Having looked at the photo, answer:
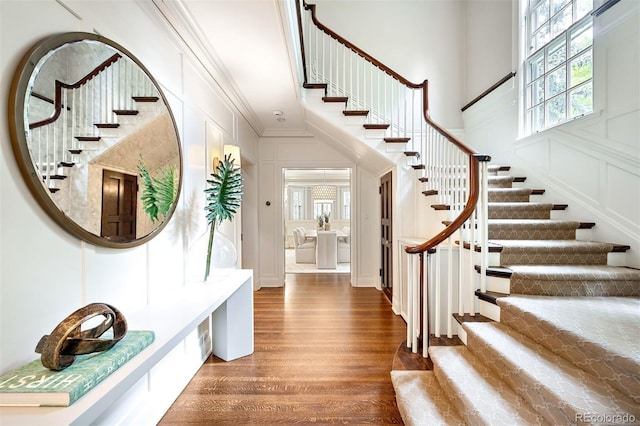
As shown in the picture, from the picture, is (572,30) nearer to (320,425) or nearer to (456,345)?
(456,345)

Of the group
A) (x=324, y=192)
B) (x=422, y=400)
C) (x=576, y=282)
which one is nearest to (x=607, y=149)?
(x=576, y=282)

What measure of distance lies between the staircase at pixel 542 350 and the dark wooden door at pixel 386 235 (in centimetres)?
176

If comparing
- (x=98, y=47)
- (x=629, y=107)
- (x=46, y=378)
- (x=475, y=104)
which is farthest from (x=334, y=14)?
(x=46, y=378)

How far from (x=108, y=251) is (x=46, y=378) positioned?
2.22ft

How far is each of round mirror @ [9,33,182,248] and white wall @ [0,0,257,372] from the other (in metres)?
0.04

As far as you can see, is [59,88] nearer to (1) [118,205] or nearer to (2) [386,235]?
(1) [118,205]

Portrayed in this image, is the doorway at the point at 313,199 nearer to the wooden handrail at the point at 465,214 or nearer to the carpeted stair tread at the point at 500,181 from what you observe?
the carpeted stair tread at the point at 500,181

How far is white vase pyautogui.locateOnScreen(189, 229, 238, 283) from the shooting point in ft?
7.51

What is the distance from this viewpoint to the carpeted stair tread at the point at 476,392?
1.30 meters

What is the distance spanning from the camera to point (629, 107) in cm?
236

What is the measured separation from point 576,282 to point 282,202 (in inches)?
157

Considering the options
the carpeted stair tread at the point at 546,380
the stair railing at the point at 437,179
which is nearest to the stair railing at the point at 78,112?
the stair railing at the point at 437,179

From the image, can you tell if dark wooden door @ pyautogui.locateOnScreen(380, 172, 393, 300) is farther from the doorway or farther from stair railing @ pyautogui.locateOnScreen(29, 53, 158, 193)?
the doorway

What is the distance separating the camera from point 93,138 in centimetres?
127
